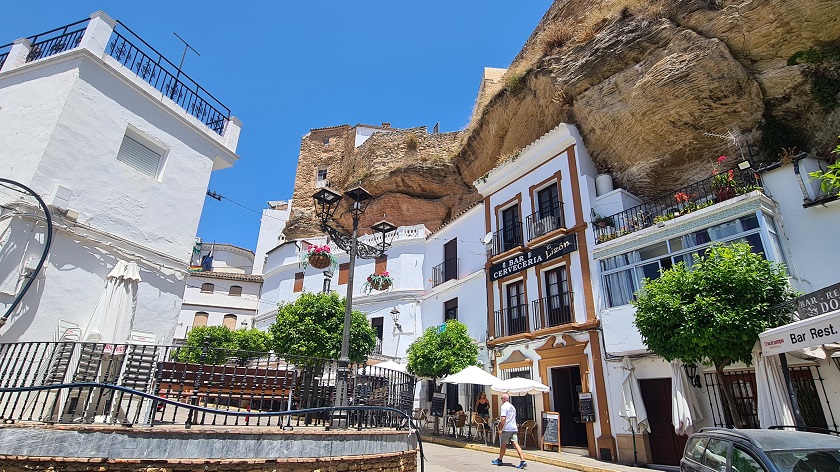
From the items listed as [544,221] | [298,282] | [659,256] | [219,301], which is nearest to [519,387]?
[659,256]

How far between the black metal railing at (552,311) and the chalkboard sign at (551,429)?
9.45ft

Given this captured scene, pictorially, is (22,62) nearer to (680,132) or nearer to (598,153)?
(598,153)

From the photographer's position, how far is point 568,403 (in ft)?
46.9

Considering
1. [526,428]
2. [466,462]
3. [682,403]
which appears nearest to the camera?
[682,403]

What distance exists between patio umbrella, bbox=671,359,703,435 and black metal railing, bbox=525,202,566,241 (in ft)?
20.6

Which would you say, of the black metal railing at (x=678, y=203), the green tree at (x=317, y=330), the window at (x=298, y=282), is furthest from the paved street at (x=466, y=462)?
the window at (x=298, y=282)

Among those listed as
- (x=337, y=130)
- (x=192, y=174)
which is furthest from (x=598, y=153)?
(x=337, y=130)

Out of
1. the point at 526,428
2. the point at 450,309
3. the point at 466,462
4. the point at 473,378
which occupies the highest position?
the point at 450,309

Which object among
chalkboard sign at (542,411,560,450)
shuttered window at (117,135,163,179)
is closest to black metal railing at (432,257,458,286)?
chalkboard sign at (542,411,560,450)

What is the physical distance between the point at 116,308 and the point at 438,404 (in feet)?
38.3

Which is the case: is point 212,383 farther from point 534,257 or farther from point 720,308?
point 534,257

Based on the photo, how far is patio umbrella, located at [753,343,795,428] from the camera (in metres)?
7.97

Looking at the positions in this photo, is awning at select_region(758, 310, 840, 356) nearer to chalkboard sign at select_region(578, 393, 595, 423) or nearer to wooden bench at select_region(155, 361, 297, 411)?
chalkboard sign at select_region(578, 393, 595, 423)

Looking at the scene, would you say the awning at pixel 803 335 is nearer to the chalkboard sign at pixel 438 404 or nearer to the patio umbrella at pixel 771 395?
the patio umbrella at pixel 771 395
